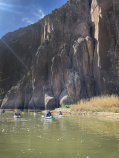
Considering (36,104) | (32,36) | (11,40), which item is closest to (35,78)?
(36,104)

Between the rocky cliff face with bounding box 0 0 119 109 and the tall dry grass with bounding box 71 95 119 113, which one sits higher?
the rocky cliff face with bounding box 0 0 119 109

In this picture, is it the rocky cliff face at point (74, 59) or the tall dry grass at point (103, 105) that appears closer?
the tall dry grass at point (103, 105)

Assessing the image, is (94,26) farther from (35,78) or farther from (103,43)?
(35,78)

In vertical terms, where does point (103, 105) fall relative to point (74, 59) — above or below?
below

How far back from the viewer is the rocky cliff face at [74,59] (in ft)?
119

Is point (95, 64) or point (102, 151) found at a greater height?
point (95, 64)

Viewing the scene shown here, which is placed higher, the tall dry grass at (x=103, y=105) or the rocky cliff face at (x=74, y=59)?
the rocky cliff face at (x=74, y=59)

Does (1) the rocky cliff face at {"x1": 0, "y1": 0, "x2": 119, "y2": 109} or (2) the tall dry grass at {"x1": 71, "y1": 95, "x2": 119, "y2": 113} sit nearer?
(2) the tall dry grass at {"x1": 71, "y1": 95, "x2": 119, "y2": 113}

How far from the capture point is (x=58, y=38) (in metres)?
48.5

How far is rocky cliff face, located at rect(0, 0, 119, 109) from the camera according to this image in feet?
119

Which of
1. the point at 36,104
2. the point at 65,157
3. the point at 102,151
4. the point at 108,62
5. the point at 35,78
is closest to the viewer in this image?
the point at 65,157

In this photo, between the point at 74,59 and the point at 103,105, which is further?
the point at 74,59

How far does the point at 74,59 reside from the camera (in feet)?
137

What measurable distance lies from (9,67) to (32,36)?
17.1 metres
